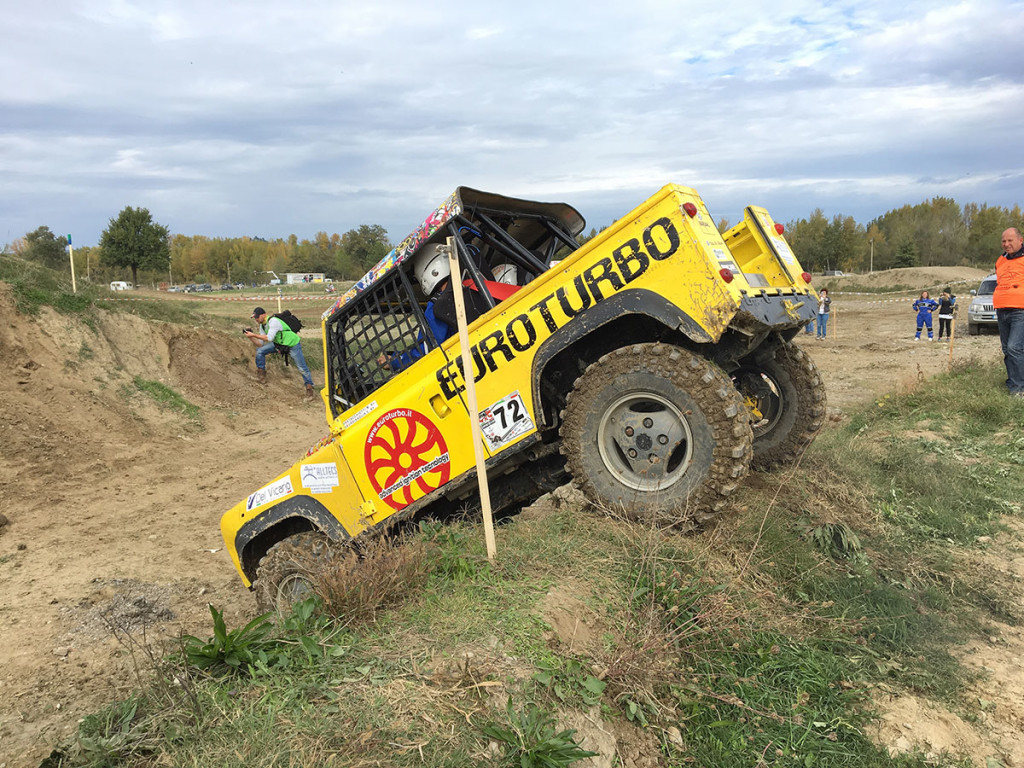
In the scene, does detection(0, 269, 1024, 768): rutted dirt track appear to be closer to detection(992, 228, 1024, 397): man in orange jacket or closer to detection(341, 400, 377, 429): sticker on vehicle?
detection(992, 228, 1024, 397): man in orange jacket

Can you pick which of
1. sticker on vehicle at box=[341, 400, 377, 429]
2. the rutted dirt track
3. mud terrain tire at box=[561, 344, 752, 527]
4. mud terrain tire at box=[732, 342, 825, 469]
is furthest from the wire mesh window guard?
mud terrain tire at box=[732, 342, 825, 469]

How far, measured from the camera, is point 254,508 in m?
5.38

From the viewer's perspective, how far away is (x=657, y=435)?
156 inches

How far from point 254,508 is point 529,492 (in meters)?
2.27

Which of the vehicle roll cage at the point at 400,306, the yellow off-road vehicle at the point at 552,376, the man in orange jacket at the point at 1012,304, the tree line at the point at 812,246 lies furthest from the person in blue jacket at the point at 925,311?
the tree line at the point at 812,246

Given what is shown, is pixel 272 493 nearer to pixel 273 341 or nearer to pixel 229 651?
pixel 229 651

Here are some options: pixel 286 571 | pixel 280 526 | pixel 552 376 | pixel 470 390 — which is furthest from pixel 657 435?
pixel 280 526

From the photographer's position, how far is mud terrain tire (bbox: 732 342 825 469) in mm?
5004

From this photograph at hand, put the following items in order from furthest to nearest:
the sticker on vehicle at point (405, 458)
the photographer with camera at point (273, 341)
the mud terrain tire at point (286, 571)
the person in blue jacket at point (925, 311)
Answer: the person in blue jacket at point (925, 311) → the photographer with camera at point (273, 341) → the mud terrain tire at point (286, 571) → the sticker on vehicle at point (405, 458)

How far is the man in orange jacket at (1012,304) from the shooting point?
775 cm

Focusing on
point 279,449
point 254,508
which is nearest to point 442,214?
point 254,508

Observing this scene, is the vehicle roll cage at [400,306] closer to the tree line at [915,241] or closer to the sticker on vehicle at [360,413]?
the sticker on vehicle at [360,413]

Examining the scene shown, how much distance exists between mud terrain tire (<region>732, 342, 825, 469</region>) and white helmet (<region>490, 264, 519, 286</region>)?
6.36ft

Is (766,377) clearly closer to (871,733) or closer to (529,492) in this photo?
(529,492)
